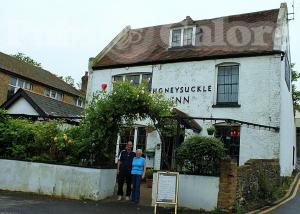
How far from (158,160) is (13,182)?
8178 millimetres

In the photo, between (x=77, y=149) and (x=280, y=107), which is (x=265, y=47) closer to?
(x=280, y=107)

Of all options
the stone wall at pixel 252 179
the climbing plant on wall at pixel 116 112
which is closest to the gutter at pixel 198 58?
the stone wall at pixel 252 179

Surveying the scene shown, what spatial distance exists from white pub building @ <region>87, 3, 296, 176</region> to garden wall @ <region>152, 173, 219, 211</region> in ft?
15.2

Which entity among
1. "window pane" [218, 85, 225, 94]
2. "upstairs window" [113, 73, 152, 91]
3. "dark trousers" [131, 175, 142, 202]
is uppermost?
"upstairs window" [113, 73, 152, 91]

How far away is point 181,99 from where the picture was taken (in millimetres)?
20344

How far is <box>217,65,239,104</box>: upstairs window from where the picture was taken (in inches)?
753

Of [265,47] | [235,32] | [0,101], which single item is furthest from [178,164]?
[0,101]

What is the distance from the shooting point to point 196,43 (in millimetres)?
21844

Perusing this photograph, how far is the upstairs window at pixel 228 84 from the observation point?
19125 mm

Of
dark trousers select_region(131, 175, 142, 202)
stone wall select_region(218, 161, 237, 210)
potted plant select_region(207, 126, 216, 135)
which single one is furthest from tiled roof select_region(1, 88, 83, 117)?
stone wall select_region(218, 161, 237, 210)

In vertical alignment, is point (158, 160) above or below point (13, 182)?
above

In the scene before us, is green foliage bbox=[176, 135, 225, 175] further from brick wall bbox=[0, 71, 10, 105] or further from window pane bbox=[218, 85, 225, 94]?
brick wall bbox=[0, 71, 10, 105]

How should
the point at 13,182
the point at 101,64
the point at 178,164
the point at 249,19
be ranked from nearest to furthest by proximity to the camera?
the point at 178,164, the point at 13,182, the point at 249,19, the point at 101,64

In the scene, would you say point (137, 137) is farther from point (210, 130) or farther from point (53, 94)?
point (53, 94)
